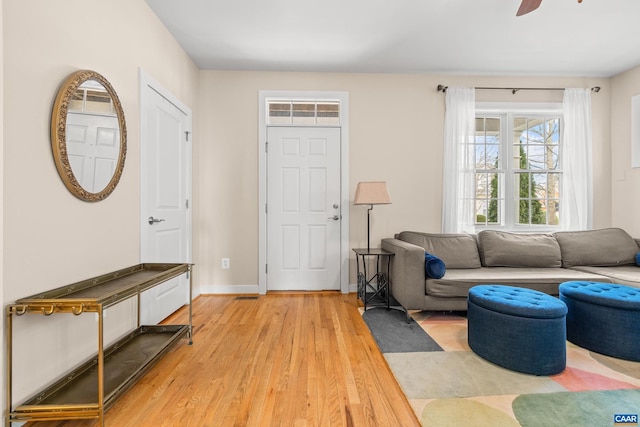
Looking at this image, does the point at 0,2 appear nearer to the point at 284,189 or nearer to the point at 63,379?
the point at 63,379

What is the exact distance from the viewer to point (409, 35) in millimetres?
2934

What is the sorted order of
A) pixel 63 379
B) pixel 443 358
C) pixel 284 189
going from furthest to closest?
pixel 284 189 → pixel 443 358 → pixel 63 379

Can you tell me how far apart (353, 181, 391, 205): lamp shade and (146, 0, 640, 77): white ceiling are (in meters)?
1.48

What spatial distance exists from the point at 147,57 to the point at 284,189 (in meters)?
1.87

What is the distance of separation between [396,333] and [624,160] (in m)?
3.74

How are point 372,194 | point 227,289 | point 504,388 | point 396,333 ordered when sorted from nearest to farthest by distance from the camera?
point 504,388
point 396,333
point 372,194
point 227,289

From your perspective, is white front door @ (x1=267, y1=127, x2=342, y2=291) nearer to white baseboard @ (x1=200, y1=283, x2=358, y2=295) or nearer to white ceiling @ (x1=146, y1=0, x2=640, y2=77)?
white baseboard @ (x1=200, y1=283, x2=358, y2=295)

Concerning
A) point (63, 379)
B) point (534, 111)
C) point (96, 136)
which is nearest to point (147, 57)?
point (96, 136)

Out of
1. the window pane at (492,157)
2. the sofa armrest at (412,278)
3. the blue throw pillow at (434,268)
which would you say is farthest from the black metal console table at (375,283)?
the window pane at (492,157)

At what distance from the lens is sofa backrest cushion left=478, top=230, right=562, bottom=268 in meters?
3.21

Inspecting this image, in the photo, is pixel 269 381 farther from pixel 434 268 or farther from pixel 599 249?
pixel 599 249

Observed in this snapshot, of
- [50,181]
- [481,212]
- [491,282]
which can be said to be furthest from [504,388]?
[50,181]

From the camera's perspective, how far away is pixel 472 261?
3234 mm

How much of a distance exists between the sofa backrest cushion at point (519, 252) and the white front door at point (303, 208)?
1.71 meters
